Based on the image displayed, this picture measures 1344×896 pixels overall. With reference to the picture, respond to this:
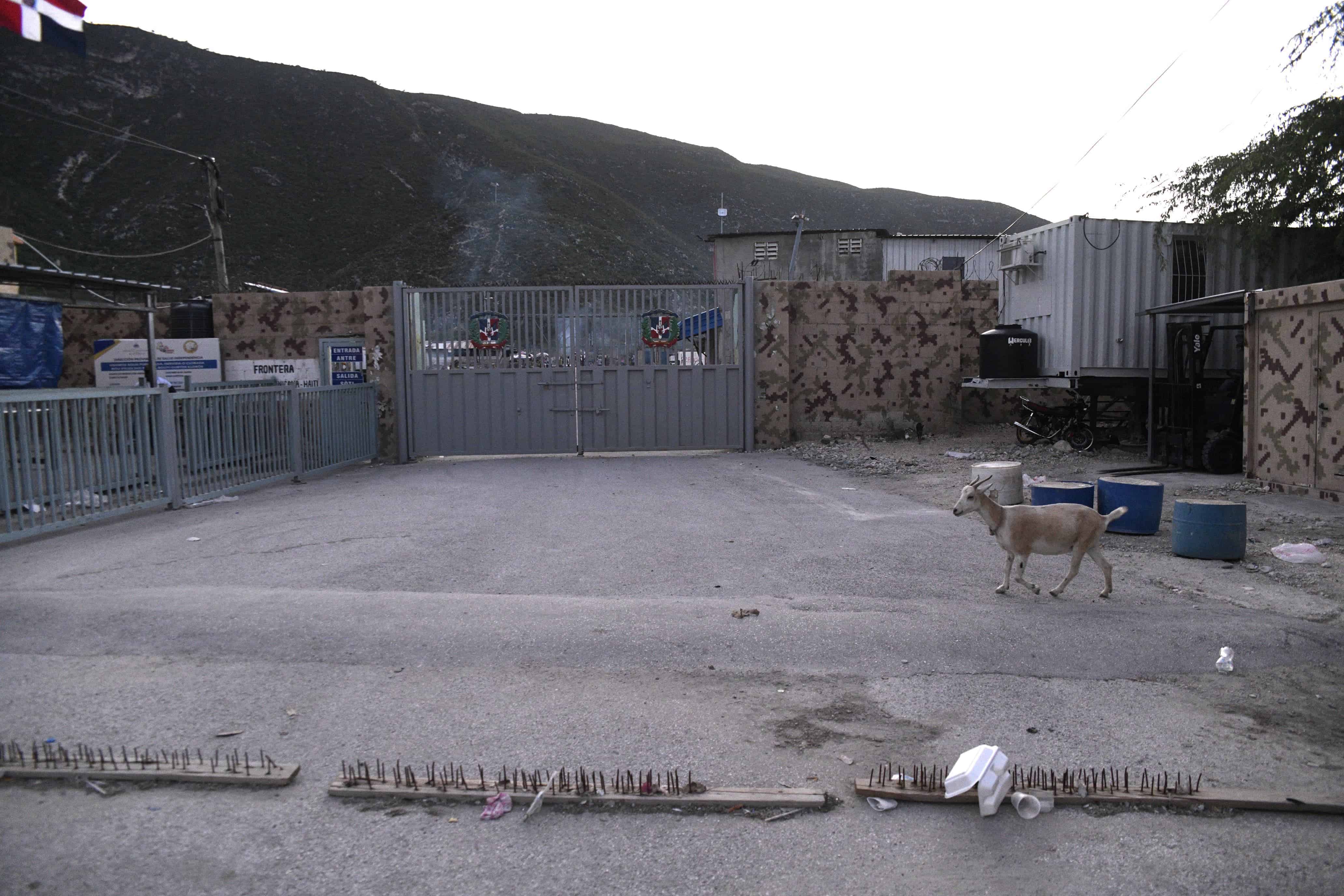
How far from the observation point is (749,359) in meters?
17.3

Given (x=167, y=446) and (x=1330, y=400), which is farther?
(x=167, y=446)

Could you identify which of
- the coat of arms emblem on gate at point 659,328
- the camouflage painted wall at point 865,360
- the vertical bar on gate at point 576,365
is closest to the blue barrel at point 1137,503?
the camouflage painted wall at point 865,360

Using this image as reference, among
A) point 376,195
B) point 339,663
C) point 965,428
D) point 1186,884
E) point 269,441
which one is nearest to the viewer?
point 1186,884

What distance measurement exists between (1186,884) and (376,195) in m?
80.7

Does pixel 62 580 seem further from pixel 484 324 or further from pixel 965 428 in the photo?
pixel 965 428

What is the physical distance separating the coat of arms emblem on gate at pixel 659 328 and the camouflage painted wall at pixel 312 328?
4.56 m

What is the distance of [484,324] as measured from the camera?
55.5 ft

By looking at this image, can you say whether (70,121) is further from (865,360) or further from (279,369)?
(865,360)

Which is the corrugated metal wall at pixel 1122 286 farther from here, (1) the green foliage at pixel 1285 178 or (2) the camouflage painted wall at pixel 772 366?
(2) the camouflage painted wall at pixel 772 366

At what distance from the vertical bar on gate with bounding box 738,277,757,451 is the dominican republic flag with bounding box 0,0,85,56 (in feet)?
36.0

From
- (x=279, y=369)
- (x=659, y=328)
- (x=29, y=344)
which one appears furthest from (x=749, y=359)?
(x=29, y=344)

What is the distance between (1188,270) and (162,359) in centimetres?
1786

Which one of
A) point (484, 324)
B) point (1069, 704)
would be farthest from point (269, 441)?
point (1069, 704)

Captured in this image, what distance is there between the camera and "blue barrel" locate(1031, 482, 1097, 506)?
8406mm
